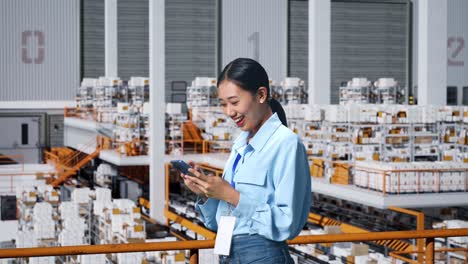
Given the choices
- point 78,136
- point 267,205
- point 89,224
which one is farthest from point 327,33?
point 267,205

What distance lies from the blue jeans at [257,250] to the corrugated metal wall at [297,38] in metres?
36.3

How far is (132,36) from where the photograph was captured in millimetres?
37719

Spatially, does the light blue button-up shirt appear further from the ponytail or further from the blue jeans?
the ponytail

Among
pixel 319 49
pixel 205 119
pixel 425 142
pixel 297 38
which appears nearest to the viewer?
pixel 425 142

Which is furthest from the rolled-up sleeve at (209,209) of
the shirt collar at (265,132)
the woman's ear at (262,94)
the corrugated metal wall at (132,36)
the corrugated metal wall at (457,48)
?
the corrugated metal wall at (457,48)

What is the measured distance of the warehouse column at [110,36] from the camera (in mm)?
33406

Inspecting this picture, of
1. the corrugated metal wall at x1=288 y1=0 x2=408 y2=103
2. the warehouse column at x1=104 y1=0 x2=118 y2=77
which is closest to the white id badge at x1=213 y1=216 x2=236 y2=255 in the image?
the warehouse column at x1=104 y1=0 x2=118 y2=77

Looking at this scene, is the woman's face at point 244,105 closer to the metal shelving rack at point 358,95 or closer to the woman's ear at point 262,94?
the woman's ear at point 262,94

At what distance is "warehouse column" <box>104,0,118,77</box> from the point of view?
3341cm

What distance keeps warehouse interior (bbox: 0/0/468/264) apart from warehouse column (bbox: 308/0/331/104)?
0.04 meters

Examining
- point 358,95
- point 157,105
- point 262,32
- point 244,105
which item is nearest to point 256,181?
point 244,105

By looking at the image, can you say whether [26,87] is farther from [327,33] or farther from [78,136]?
[327,33]

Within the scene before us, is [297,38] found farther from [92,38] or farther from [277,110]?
[277,110]

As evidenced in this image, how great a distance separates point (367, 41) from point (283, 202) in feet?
123
